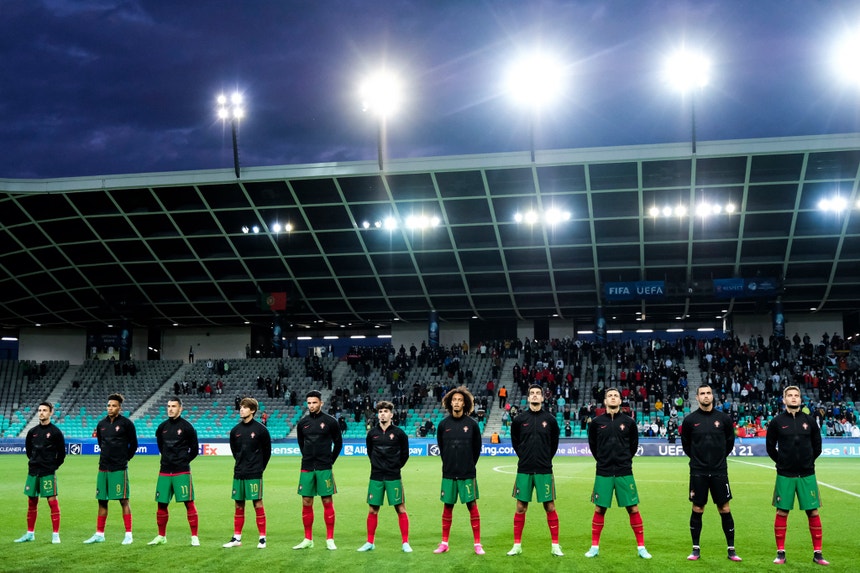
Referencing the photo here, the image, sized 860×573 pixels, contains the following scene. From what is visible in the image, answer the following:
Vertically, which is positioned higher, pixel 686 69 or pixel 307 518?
pixel 686 69

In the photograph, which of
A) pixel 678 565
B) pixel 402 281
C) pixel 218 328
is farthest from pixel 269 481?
pixel 218 328

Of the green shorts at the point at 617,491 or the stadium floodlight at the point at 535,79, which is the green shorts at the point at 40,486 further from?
the stadium floodlight at the point at 535,79

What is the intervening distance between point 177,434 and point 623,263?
1637 inches

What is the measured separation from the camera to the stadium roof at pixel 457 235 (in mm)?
44562

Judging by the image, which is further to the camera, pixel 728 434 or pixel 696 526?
pixel 728 434

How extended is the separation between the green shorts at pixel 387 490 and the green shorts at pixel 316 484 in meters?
0.78

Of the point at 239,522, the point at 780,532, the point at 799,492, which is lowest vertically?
the point at 780,532

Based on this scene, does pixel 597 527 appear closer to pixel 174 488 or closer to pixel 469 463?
pixel 469 463

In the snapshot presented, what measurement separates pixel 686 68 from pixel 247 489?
29637mm

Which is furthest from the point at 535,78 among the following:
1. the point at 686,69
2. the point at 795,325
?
the point at 795,325

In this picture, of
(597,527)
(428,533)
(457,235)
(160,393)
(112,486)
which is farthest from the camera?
(160,393)

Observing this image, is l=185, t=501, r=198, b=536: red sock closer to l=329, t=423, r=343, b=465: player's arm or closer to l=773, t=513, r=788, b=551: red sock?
l=329, t=423, r=343, b=465: player's arm

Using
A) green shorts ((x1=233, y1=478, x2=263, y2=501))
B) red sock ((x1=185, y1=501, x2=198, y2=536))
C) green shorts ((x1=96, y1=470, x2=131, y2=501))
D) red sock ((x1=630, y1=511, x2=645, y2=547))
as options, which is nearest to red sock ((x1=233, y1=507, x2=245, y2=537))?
green shorts ((x1=233, y1=478, x2=263, y2=501))

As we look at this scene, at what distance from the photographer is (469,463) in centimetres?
1259
